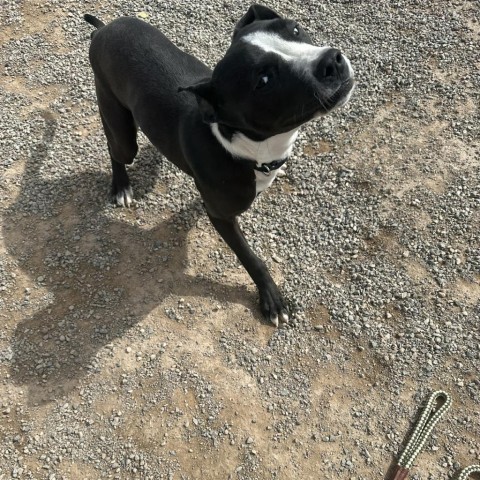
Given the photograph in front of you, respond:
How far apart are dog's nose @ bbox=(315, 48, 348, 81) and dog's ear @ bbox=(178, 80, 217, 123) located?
25.5 inches

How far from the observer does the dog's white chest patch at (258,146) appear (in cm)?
328

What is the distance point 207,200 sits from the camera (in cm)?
381

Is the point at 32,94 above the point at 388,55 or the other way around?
the other way around

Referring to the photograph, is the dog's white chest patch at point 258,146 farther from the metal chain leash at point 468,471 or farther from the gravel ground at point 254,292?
the metal chain leash at point 468,471

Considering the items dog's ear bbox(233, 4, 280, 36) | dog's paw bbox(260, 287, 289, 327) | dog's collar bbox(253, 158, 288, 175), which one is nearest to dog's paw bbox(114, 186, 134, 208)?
dog's paw bbox(260, 287, 289, 327)

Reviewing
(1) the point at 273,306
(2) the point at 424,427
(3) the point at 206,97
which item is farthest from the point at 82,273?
(2) the point at 424,427

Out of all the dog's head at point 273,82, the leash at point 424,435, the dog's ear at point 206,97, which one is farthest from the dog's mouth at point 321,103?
the leash at point 424,435

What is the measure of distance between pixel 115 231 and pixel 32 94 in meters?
2.19

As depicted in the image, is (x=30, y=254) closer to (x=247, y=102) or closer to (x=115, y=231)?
(x=115, y=231)

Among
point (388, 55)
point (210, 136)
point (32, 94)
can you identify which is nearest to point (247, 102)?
point (210, 136)

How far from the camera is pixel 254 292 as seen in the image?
450 cm

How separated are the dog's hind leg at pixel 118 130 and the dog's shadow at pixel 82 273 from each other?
0.40 m

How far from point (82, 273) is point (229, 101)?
2475mm

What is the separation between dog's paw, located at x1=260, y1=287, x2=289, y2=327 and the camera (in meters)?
4.26
